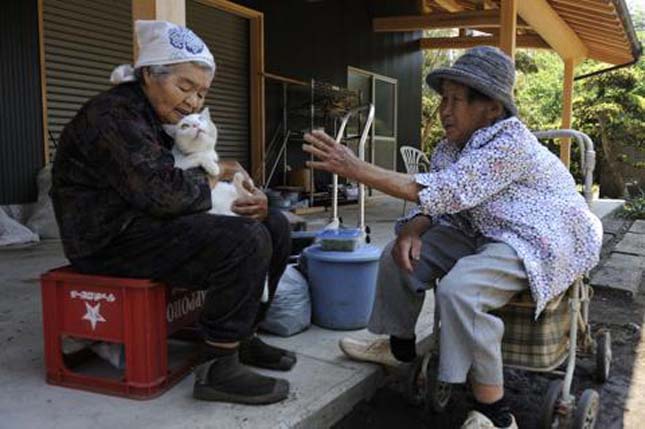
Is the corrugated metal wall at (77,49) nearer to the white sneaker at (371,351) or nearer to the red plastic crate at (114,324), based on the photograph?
the red plastic crate at (114,324)

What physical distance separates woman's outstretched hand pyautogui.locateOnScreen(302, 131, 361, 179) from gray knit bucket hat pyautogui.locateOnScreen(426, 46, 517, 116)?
1.62 ft

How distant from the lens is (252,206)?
2.22m

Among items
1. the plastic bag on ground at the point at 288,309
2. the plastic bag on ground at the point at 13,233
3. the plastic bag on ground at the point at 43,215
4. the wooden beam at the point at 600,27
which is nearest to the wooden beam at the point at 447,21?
the wooden beam at the point at 600,27

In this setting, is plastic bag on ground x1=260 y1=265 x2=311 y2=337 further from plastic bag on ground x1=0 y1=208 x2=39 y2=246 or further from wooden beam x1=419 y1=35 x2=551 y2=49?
wooden beam x1=419 y1=35 x2=551 y2=49

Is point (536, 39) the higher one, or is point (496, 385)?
point (536, 39)

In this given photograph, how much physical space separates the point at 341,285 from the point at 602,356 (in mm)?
1243

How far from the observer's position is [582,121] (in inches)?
609

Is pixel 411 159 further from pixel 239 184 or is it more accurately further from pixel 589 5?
pixel 239 184

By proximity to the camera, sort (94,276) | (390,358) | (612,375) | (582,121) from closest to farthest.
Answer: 1. (94,276)
2. (390,358)
3. (612,375)
4. (582,121)

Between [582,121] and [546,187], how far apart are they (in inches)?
584

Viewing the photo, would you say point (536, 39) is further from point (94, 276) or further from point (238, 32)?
point (94, 276)

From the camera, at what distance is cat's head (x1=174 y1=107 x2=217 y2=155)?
82.2 inches

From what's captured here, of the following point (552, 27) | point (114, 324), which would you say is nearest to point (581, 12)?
point (552, 27)

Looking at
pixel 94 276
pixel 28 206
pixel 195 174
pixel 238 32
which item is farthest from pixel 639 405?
pixel 238 32
